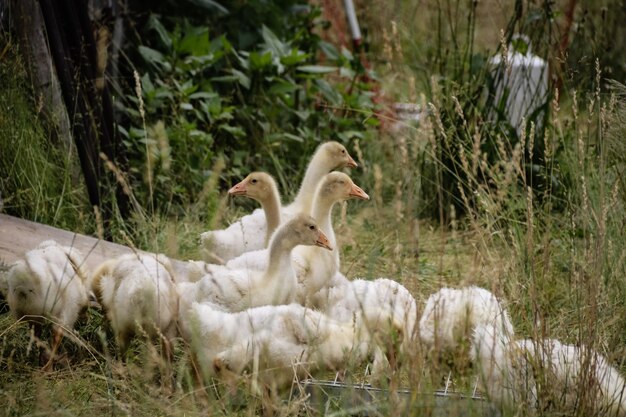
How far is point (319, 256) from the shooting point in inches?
179

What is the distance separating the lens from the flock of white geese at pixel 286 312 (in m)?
3.19

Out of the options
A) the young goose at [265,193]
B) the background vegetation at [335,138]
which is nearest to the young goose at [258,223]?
the young goose at [265,193]

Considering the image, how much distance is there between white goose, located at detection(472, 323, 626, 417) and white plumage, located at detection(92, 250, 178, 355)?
1356 mm

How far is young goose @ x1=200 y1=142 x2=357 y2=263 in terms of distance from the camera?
4.79 metres

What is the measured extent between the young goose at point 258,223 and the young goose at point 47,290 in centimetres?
76

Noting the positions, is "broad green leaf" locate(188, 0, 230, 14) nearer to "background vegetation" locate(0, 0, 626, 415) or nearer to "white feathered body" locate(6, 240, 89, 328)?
"background vegetation" locate(0, 0, 626, 415)

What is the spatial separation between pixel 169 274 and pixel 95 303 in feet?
2.13

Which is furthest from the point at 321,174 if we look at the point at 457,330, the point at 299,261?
the point at 457,330

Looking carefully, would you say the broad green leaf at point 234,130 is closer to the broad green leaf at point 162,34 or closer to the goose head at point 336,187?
the broad green leaf at point 162,34

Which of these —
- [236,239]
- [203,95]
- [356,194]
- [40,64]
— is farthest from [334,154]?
[40,64]

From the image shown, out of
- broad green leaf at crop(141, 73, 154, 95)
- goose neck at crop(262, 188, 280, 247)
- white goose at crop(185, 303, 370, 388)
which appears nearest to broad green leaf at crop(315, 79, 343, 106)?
broad green leaf at crop(141, 73, 154, 95)

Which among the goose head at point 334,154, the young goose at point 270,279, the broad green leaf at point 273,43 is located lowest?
the young goose at point 270,279

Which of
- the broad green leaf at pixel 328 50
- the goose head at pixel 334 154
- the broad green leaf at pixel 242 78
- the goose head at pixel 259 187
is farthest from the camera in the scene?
the broad green leaf at pixel 328 50

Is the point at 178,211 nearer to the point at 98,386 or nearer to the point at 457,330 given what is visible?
the point at 98,386
